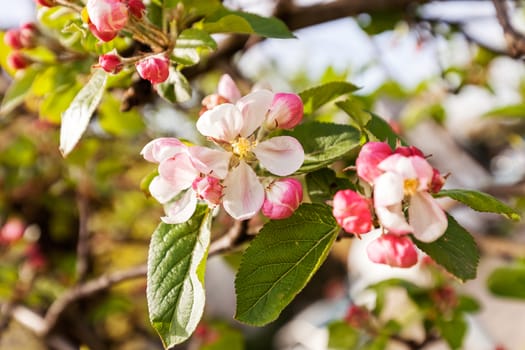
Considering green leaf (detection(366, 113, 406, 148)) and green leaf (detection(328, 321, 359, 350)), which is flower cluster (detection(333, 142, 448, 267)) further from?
green leaf (detection(328, 321, 359, 350))

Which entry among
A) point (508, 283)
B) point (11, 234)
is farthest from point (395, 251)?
point (11, 234)

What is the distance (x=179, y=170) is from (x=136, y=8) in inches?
8.8

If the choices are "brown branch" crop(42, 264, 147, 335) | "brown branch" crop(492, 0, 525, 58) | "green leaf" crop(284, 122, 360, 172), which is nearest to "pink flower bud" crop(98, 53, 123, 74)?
"green leaf" crop(284, 122, 360, 172)

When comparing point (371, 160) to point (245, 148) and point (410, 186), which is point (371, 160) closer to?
point (410, 186)

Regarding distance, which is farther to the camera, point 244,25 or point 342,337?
point 342,337

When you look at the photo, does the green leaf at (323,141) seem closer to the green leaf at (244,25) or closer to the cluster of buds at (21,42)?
the green leaf at (244,25)

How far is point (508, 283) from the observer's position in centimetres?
139

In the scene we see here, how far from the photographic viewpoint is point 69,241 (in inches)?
96.9

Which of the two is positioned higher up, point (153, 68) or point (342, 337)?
point (153, 68)

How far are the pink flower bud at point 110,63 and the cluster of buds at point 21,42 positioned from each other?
406 millimetres

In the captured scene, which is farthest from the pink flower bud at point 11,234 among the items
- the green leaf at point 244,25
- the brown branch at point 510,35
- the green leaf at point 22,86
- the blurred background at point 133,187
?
the brown branch at point 510,35

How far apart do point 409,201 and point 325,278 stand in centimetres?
483

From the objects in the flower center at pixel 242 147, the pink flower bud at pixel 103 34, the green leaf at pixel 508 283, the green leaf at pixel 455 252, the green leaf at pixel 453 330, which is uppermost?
the pink flower bud at pixel 103 34

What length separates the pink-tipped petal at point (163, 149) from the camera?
625 millimetres
